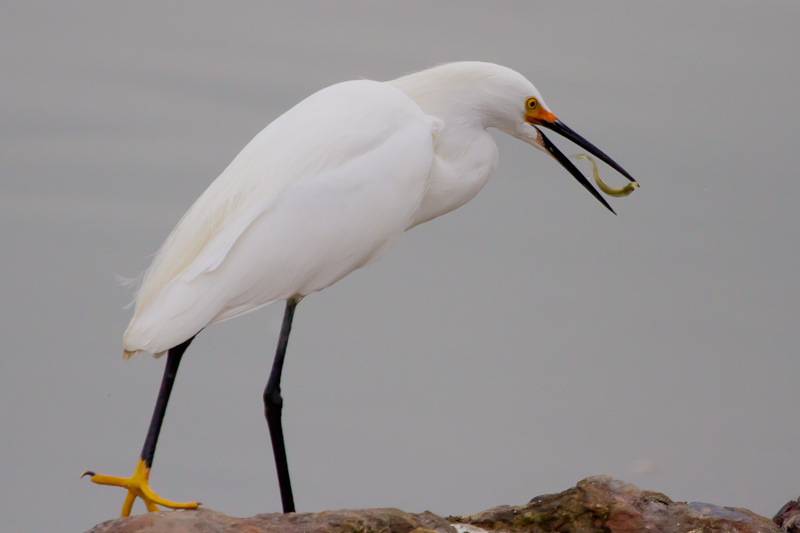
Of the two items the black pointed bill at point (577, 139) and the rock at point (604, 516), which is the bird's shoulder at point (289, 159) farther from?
the rock at point (604, 516)

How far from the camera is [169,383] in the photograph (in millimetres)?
2441

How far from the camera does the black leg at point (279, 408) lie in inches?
106

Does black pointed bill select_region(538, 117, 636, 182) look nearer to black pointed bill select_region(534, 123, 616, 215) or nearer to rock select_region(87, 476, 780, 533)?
black pointed bill select_region(534, 123, 616, 215)

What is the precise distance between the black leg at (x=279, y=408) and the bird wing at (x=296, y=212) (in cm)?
12

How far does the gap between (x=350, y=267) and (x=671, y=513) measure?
1.11m

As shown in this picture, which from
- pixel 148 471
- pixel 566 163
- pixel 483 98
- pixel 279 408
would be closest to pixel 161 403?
pixel 148 471

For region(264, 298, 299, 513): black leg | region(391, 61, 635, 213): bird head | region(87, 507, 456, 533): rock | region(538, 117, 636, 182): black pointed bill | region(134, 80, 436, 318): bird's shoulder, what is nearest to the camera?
region(87, 507, 456, 533): rock

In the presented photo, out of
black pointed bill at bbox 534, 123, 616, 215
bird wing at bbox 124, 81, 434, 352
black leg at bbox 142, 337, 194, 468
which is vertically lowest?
black leg at bbox 142, 337, 194, 468

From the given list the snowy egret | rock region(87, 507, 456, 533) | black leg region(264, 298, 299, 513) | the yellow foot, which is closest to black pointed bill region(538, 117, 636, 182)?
the snowy egret

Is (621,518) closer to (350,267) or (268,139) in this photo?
(350,267)

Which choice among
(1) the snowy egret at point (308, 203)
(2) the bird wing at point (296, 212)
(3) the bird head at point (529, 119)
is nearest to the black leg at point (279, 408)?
(1) the snowy egret at point (308, 203)

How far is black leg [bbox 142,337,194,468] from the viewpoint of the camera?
237 cm

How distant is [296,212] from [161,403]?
62cm

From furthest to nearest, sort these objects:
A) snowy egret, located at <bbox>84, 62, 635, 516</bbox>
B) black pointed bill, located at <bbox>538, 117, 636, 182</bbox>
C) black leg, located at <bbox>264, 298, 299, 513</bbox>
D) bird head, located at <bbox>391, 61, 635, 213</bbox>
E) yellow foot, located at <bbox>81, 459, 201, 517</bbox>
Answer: black pointed bill, located at <bbox>538, 117, 636, 182</bbox>, bird head, located at <bbox>391, 61, 635, 213</bbox>, black leg, located at <bbox>264, 298, 299, 513</bbox>, snowy egret, located at <bbox>84, 62, 635, 516</bbox>, yellow foot, located at <bbox>81, 459, 201, 517</bbox>
